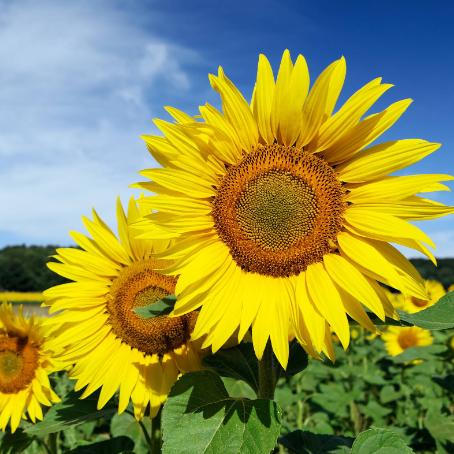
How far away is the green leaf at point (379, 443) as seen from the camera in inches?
88.2

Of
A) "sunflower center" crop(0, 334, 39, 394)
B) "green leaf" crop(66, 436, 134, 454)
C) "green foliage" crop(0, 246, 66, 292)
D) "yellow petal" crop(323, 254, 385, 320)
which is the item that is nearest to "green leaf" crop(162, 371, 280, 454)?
"yellow petal" crop(323, 254, 385, 320)

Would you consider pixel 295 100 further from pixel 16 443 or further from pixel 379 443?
pixel 16 443

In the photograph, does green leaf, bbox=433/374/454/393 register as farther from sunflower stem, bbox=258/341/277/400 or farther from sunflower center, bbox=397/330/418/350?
sunflower center, bbox=397/330/418/350

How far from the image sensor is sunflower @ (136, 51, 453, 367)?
218cm

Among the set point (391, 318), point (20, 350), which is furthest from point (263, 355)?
point (20, 350)

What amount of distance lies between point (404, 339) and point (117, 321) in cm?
621

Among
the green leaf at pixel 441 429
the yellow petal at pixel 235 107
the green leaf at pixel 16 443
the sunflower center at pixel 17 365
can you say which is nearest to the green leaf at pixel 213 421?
the yellow petal at pixel 235 107

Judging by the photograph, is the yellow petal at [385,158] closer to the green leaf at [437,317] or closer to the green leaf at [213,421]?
the green leaf at [437,317]

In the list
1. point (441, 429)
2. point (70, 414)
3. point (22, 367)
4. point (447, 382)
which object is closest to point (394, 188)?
point (70, 414)

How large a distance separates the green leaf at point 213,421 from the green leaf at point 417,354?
2.95 meters

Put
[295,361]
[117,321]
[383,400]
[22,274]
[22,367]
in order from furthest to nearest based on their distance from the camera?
[22,274]
[383,400]
[22,367]
[117,321]
[295,361]

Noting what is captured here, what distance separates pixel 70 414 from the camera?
9.91 feet

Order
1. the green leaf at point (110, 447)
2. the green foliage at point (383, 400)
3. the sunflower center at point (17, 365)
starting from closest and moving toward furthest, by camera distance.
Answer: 1. the green leaf at point (110, 447)
2. the sunflower center at point (17, 365)
3. the green foliage at point (383, 400)

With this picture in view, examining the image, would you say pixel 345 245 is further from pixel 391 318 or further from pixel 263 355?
pixel 263 355
